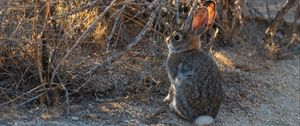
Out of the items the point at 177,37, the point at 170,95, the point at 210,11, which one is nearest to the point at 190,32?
the point at 177,37

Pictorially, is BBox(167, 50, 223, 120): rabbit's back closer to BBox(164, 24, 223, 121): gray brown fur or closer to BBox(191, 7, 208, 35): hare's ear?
BBox(164, 24, 223, 121): gray brown fur

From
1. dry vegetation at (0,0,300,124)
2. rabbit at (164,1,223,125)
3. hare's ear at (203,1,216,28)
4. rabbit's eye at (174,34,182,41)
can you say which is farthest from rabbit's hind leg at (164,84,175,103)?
hare's ear at (203,1,216,28)

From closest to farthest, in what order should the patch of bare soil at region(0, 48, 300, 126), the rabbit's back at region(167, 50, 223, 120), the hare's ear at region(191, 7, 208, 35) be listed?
the patch of bare soil at region(0, 48, 300, 126)
the rabbit's back at region(167, 50, 223, 120)
the hare's ear at region(191, 7, 208, 35)

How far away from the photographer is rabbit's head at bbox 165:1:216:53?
4.44 meters

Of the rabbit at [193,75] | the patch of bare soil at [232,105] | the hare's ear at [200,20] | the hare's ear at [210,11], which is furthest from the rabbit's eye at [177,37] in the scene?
the patch of bare soil at [232,105]

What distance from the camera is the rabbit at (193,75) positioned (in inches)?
168

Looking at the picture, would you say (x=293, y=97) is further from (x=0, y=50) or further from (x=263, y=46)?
(x=0, y=50)

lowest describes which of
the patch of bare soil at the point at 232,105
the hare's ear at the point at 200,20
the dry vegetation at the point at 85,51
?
the patch of bare soil at the point at 232,105

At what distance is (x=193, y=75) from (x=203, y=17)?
42 cm

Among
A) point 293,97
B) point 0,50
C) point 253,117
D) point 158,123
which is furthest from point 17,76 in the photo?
point 293,97

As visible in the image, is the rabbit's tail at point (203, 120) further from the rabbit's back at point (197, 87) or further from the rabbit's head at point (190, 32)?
the rabbit's head at point (190, 32)

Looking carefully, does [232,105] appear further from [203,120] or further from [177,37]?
[177,37]

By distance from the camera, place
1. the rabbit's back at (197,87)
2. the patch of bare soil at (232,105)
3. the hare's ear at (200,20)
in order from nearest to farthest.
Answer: the patch of bare soil at (232,105) → the rabbit's back at (197,87) → the hare's ear at (200,20)

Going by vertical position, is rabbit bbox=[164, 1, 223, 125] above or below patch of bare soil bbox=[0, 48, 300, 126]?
above
